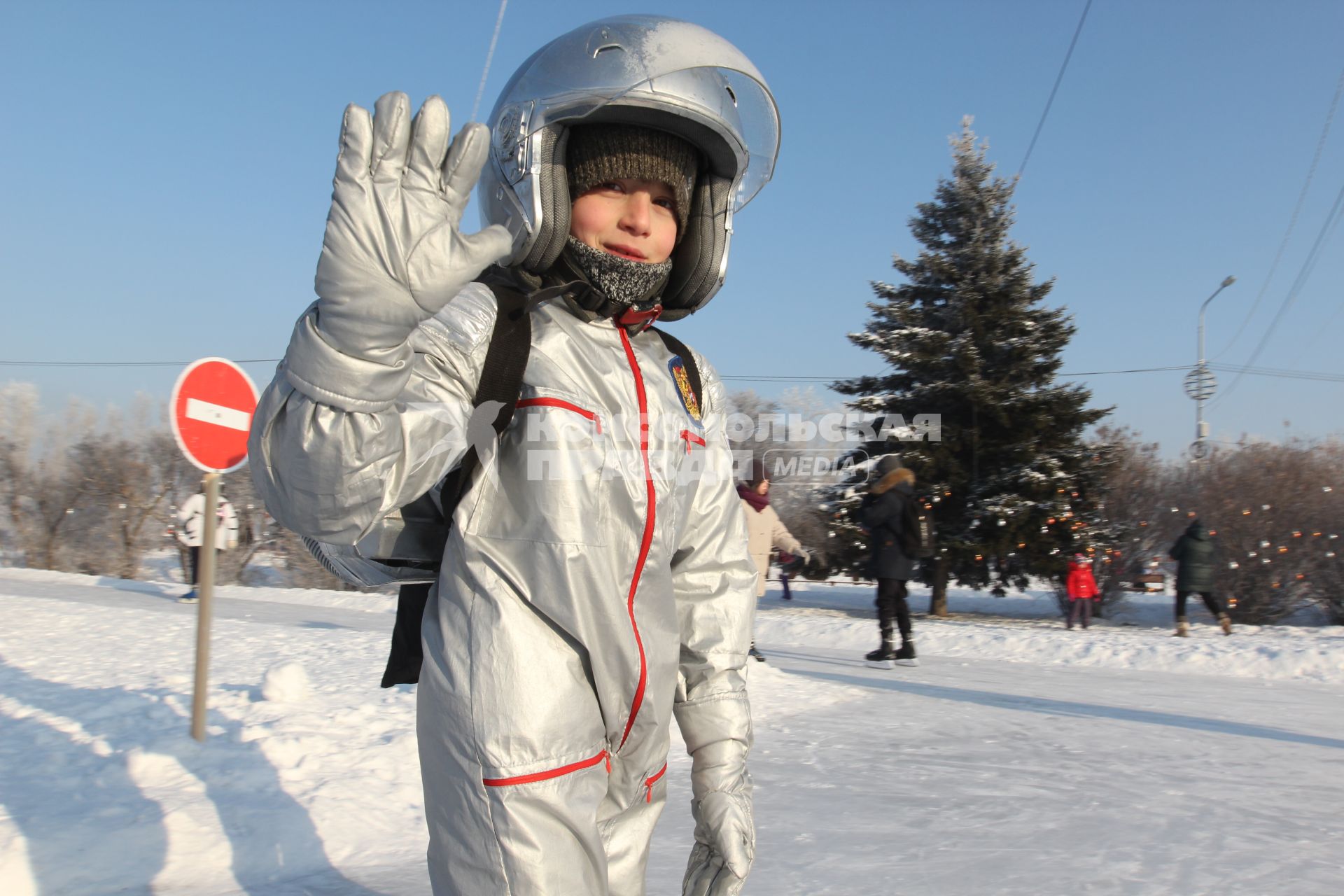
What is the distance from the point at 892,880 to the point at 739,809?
1475 mm

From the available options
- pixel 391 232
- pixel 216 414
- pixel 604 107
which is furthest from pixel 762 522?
pixel 391 232

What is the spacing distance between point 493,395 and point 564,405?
13 cm

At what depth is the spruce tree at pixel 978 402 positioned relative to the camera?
58.4ft

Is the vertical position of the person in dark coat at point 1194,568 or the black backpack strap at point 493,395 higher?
the black backpack strap at point 493,395

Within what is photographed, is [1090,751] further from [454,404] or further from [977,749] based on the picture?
[454,404]

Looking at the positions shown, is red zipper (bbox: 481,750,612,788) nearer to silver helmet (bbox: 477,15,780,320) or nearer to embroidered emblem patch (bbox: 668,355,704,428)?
embroidered emblem patch (bbox: 668,355,704,428)

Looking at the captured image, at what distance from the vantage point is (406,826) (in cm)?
351

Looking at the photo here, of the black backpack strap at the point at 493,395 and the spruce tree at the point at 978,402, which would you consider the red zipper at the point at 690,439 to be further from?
the spruce tree at the point at 978,402

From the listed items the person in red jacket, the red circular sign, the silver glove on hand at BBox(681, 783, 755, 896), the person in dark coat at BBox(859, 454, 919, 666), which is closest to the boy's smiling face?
the silver glove on hand at BBox(681, 783, 755, 896)

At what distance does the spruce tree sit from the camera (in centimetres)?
1780

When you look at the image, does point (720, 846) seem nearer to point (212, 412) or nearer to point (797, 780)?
point (797, 780)

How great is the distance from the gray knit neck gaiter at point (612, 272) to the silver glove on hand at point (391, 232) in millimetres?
566

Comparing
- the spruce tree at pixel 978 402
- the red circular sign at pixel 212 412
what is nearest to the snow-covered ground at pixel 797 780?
the red circular sign at pixel 212 412

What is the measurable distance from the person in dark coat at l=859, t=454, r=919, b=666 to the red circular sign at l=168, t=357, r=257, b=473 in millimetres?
5512
